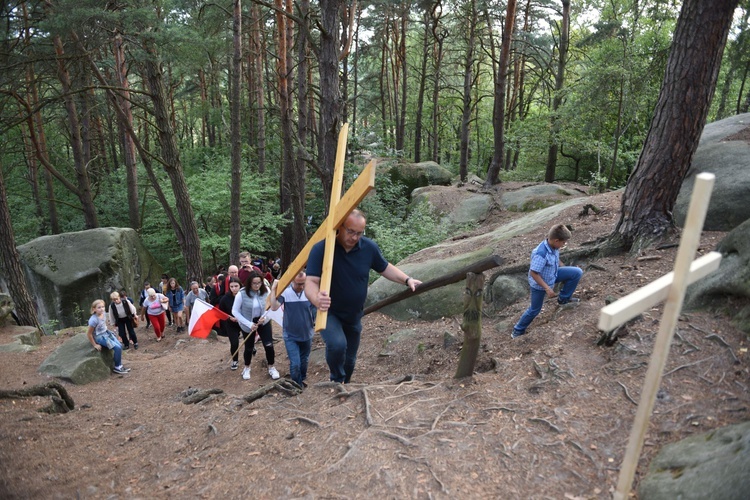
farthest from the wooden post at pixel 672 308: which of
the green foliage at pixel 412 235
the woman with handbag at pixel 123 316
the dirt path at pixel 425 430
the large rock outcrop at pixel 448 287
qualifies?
the green foliage at pixel 412 235

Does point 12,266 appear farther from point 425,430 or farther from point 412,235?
point 425,430

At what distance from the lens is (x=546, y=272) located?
5.45 meters

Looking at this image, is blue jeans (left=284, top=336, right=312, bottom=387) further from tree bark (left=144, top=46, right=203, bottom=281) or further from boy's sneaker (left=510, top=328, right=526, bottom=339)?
tree bark (left=144, top=46, right=203, bottom=281)

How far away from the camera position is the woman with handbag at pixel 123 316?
10305 mm

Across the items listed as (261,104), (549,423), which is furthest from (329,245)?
(261,104)

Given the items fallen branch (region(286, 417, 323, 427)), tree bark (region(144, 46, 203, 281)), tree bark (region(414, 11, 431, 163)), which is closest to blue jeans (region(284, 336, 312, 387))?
fallen branch (region(286, 417, 323, 427))

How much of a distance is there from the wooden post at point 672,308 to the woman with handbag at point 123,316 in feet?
34.0

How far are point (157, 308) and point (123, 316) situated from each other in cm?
107

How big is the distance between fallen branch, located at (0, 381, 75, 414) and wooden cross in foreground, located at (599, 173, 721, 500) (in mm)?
5868

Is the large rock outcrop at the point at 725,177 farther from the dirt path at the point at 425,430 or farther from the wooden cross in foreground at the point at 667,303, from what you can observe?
the wooden cross in foreground at the point at 667,303

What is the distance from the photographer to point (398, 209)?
19469mm

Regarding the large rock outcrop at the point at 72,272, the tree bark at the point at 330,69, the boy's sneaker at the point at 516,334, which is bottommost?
the large rock outcrop at the point at 72,272

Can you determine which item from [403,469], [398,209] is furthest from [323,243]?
[398,209]

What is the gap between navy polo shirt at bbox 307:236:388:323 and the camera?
4305 mm
